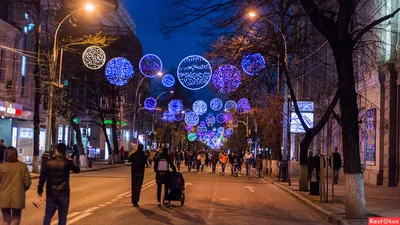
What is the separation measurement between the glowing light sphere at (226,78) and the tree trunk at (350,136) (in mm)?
9180

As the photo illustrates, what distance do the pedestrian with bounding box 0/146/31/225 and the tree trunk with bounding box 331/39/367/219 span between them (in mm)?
8160

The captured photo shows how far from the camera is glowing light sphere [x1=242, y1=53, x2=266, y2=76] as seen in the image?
21891 millimetres

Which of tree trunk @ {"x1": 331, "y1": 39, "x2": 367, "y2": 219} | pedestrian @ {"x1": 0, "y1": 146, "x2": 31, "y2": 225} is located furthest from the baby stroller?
pedestrian @ {"x1": 0, "y1": 146, "x2": 31, "y2": 225}

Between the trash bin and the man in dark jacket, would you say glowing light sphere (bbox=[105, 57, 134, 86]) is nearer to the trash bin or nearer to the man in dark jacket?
the trash bin

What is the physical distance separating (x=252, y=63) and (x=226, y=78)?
1.59m

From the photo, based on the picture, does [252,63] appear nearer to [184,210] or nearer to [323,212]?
[323,212]

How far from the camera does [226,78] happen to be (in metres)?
23.5

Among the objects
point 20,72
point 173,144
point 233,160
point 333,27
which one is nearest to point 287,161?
point 233,160


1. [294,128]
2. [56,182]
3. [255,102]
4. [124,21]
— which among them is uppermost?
[124,21]

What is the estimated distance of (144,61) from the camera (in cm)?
3006

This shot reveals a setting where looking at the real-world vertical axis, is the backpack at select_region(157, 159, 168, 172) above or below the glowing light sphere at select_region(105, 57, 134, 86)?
below

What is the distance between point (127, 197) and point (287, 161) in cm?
1271

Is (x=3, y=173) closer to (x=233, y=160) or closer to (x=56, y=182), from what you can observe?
(x=56, y=182)

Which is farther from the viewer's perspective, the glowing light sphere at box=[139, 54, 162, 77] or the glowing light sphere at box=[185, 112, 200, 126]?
the glowing light sphere at box=[185, 112, 200, 126]
